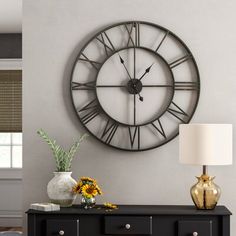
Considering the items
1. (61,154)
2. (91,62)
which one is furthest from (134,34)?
(61,154)

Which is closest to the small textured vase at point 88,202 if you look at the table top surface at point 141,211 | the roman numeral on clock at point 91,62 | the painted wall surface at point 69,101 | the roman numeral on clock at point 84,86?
the table top surface at point 141,211

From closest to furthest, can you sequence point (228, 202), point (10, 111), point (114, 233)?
point (114, 233), point (228, 202), point (10, 111)

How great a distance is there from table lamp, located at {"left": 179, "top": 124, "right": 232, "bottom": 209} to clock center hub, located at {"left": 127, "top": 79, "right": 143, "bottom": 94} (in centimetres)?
52

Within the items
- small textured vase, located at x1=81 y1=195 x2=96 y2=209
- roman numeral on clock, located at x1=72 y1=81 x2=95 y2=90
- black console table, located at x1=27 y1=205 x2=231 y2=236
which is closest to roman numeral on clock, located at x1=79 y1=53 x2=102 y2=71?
roman numeral on clock, located at x1=72 y1=81 x2=95 y2=90

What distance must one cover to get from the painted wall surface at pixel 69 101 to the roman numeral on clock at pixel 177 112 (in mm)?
84

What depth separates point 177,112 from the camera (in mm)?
4078

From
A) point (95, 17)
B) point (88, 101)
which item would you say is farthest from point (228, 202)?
point (95, 17)

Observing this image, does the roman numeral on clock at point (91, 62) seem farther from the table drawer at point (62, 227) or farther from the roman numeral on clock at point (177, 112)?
the table drawer at point (62, 227)

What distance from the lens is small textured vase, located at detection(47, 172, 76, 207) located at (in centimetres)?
380

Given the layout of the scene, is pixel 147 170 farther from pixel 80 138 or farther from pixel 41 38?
pixel 41 38

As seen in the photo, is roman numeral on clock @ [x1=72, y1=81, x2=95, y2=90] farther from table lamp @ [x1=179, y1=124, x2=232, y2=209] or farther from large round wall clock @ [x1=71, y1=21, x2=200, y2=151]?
table lamp @ [x1=179, y1=124, x2=232, y2=209]

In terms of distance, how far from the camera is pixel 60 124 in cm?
416

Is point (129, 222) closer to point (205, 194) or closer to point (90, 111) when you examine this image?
point (205, 194)

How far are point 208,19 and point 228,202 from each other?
127 centimetres
